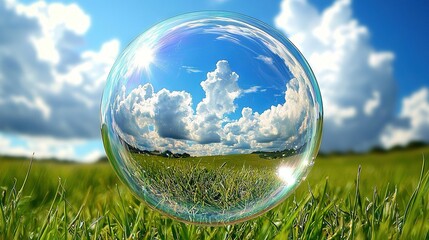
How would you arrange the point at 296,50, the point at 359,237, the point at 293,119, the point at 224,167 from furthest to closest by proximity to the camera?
the point at 296,50
the point at 293,119
the point at 224,167
the point at 359,237

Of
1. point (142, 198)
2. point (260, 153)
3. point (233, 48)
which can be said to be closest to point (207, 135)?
point (260, 153)

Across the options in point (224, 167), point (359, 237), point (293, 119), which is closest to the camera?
point (359, 237)

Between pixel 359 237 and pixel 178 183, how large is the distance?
0.93m

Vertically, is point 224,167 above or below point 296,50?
below

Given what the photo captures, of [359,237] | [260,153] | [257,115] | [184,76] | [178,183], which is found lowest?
[359,237]

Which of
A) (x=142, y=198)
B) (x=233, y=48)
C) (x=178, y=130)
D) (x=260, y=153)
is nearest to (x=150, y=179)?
(x=142, y=198)

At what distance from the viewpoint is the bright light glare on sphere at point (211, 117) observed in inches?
93.2

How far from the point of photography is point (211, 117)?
235cm

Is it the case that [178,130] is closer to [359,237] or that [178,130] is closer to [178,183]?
[178,183]

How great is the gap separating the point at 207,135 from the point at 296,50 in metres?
0.86

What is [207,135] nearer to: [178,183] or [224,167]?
[224,167]

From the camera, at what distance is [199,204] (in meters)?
2.62

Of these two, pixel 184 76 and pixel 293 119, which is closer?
pixel 184 76

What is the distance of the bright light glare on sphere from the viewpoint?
237 cm
